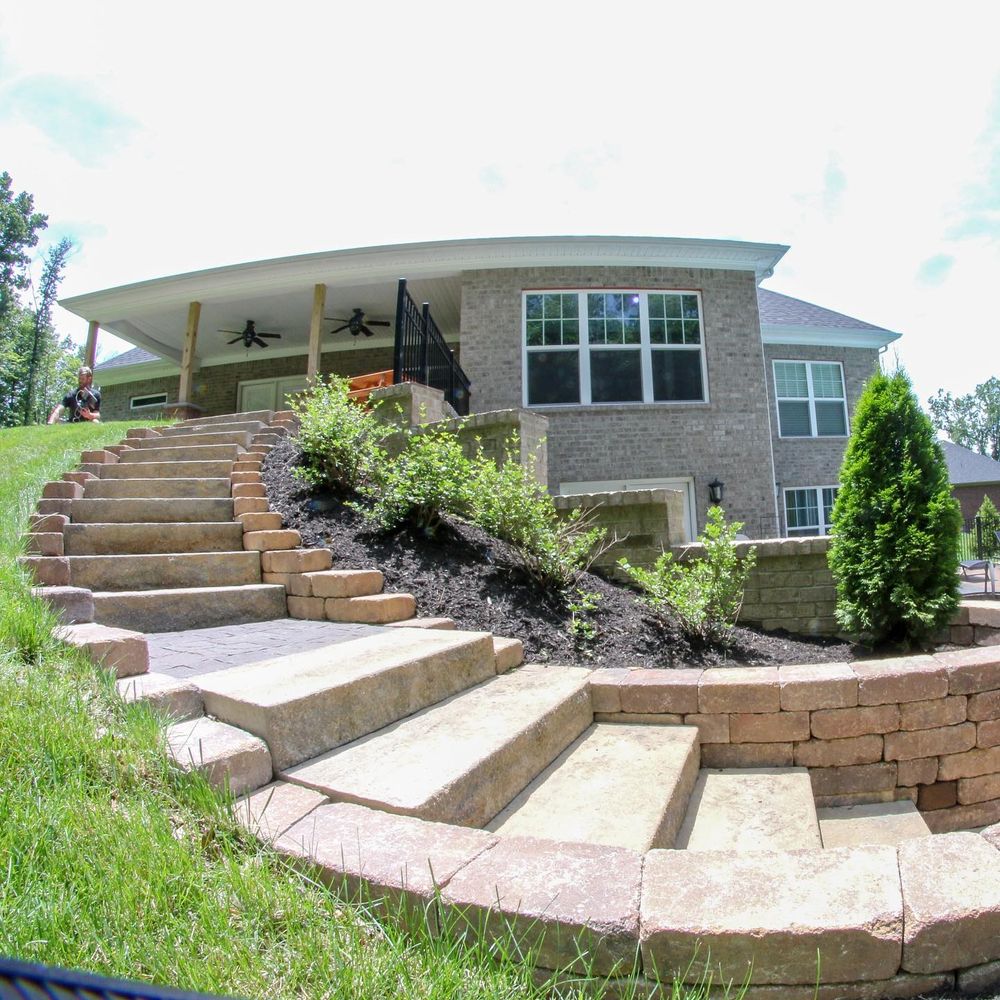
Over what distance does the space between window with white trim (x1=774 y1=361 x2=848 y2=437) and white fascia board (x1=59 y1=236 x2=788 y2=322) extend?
3.53 meters

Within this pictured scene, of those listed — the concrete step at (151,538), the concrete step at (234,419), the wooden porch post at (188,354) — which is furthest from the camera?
the wooden porch post at (188,354)

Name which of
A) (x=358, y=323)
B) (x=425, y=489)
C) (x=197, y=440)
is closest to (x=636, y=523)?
(x=425, y=489)

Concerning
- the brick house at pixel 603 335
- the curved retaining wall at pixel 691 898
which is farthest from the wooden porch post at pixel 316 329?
the curved retaining wall at pixel 691 898

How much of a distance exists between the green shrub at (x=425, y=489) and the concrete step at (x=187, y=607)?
1.02m

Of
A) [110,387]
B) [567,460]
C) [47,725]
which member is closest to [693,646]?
[47,725]

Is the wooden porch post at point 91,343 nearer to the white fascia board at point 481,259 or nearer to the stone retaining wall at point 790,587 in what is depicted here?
the white fascia board at point 481,259

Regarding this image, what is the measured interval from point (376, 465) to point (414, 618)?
1.73 m

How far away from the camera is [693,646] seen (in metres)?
4.39

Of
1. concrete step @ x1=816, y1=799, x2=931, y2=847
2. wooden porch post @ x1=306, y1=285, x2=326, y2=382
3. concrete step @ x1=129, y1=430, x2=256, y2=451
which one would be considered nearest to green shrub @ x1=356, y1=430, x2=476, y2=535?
concrete step @ x1=129, y1=430, x2=256, y2=451

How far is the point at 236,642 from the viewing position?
3768 millimetres

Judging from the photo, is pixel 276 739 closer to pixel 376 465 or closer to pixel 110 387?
pixel 376 465

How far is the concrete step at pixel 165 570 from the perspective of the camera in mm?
4445

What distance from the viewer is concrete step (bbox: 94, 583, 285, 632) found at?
13.4 ft

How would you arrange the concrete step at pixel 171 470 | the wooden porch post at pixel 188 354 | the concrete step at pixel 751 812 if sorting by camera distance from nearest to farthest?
the concrete step at pixel 751 812
the concrete step at pixel 171 470
the wooden porch post at pixel 188 354
